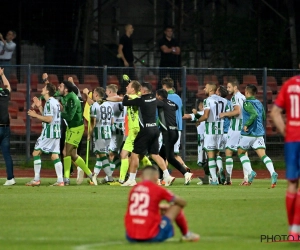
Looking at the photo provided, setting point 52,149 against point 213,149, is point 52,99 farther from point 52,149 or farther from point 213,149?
point 213,149

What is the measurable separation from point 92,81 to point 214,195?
31.5 feet

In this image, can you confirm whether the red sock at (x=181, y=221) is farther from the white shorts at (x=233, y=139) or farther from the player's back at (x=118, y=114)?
the player's back at (x=118, y=114)

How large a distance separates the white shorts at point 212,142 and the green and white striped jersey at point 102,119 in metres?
2.24

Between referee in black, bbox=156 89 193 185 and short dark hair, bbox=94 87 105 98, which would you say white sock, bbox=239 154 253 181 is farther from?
short dark hair, bbox=94 87 105 98

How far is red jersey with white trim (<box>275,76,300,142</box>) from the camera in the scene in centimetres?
1083

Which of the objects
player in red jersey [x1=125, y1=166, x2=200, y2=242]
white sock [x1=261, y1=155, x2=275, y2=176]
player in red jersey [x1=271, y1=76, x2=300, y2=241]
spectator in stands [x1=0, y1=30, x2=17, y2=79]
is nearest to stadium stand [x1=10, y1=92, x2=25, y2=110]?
spectator in stands [x1=0, y1=30, x2=17, y2=79]

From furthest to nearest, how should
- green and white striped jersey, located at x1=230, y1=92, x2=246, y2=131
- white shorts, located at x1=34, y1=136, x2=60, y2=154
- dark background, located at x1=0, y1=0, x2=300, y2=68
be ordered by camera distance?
dark background, located at x1=0, y1=0, x2=300, y2=68 → green and white striped jersey, located at x1=230, y1=92, x2=246, y2=131 → white shorts, located at x1=34, y1=136, x2=60, y2=154

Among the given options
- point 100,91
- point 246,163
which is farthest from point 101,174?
point 246,163

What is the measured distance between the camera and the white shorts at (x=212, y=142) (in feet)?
69.4

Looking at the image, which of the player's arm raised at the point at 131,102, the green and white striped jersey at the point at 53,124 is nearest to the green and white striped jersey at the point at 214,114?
the player's arm raised at the point at 131,102

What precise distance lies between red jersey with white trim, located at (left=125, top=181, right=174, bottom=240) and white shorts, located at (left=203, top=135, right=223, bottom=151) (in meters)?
11.1

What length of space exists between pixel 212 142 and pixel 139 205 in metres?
11.3

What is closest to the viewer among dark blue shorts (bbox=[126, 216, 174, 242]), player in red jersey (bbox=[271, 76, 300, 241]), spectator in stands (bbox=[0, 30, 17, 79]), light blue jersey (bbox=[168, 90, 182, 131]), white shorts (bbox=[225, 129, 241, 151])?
dark blue shorts (bbox=[126, 216, 174, 242])

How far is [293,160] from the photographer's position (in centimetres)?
1083
